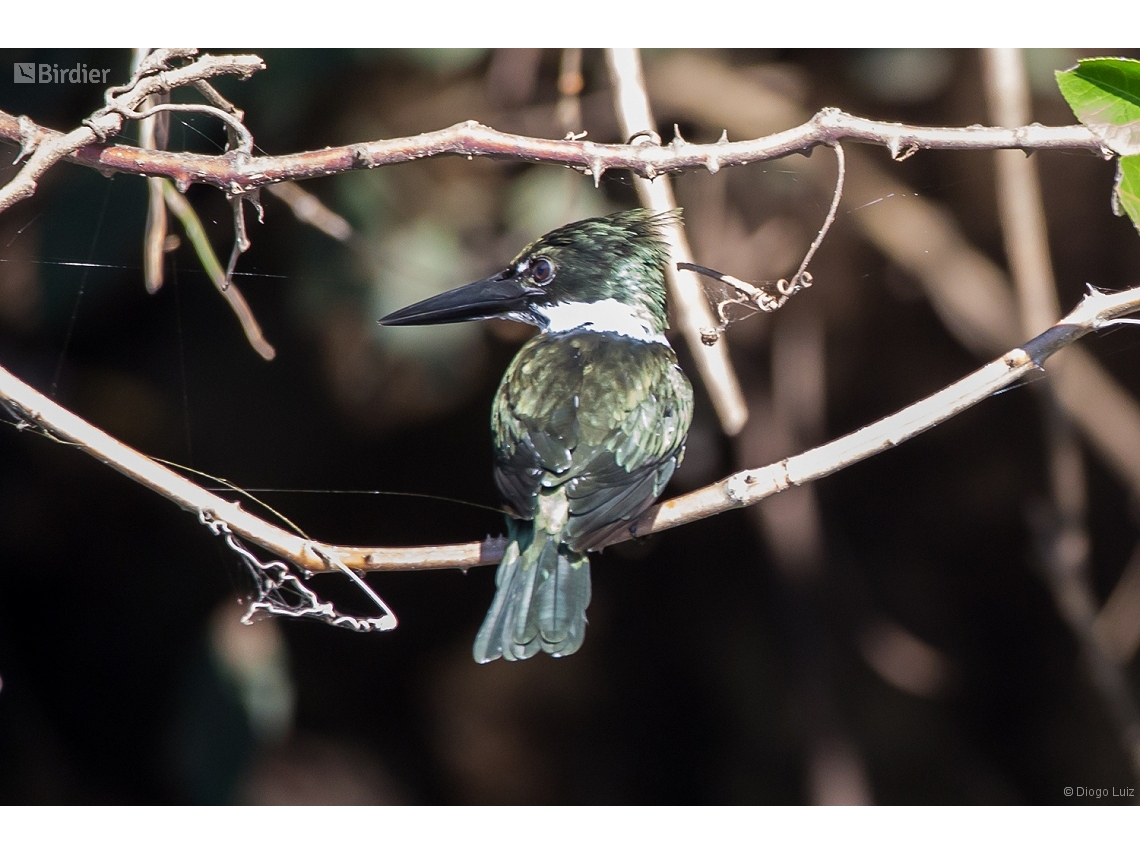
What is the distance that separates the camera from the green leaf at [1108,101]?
3.47 feet

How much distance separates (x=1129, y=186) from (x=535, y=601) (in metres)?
0.77

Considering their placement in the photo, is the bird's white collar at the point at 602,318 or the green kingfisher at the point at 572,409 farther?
the bird's white collar at the point at 602,318

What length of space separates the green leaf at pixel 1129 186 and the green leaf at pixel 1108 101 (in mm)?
16

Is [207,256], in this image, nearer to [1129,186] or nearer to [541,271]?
[541,271]

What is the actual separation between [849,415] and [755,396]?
20cm

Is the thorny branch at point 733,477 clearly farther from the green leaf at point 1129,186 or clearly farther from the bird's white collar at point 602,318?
the bird's white collar at point 602,318

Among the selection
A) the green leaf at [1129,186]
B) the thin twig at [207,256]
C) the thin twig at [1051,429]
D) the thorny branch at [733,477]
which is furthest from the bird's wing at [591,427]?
the thin twig at [1051,429]

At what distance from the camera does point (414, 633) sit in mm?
2021

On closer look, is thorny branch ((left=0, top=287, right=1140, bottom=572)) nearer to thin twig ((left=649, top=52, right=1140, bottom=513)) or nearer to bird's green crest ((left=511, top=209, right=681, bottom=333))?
bird's green crest ((left=511, top=209, right=681, bottom=333))

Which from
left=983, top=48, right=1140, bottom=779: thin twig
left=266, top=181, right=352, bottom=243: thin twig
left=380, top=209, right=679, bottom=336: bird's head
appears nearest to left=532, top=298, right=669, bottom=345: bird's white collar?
left=380, top=209, right=679, bottom=336: bird's head

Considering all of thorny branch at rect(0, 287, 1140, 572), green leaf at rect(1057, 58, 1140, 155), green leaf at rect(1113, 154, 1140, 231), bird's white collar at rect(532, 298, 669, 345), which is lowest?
thorny branch at rect(0, 287, 1140, 572)

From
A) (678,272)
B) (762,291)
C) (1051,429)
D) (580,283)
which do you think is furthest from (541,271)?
(1051,429)

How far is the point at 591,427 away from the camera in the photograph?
1.30 m

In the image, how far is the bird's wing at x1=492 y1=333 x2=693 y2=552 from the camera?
1.24m
